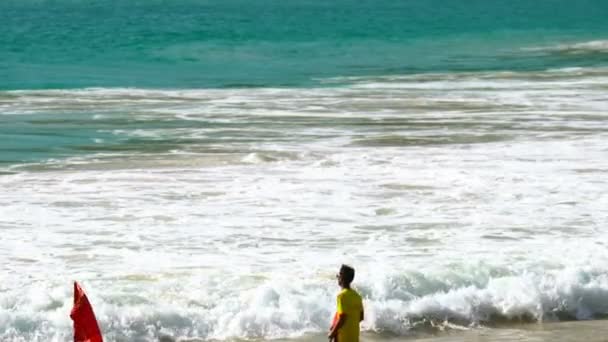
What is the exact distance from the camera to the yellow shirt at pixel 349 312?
10180mm

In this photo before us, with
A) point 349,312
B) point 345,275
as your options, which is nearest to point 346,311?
point 349,312

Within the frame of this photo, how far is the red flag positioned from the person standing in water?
1.91 metres

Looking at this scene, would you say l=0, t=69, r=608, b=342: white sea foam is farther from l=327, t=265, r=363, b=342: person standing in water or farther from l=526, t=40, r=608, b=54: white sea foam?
l=526, t=40, r=608, b=54: white sea foam

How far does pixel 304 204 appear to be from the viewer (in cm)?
1856

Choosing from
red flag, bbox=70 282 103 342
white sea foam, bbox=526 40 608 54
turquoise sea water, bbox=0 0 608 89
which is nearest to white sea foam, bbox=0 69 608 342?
red flag, bbox=70 282 103 342

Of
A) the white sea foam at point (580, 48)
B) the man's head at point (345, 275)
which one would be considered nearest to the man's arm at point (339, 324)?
the man's head at point (345, 275)

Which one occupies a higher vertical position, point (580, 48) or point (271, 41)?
point (271, 41)

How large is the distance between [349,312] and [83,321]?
210 cm

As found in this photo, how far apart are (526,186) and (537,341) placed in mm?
7215

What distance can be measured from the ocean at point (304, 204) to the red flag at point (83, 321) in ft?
6.13

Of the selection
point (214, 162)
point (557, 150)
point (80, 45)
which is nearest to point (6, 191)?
point (214, 162)

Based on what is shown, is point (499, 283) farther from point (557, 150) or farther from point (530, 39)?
point (530, 39)

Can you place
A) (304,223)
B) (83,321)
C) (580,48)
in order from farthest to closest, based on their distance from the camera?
(580,48) → (304,223) → (83,321)

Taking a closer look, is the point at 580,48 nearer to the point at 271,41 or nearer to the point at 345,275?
the point at 271,41
